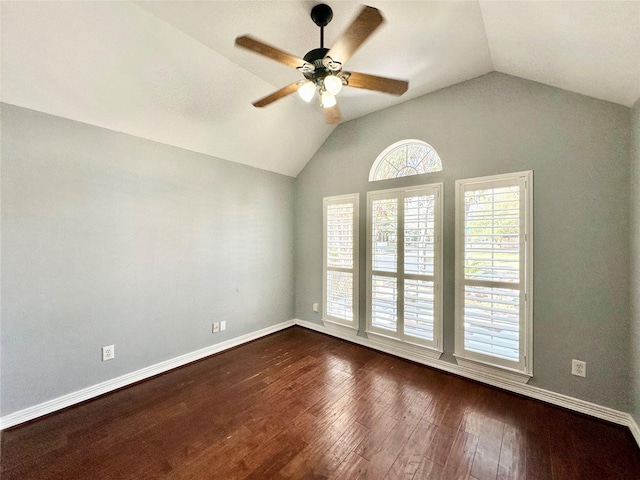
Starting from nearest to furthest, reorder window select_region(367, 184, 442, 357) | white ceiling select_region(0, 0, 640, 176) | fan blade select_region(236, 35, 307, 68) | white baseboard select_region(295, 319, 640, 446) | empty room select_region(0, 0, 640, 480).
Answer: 1. fan blade select_region(236, 35, 307, 68)
2. white ceiling select_region(0, 0, 640, 176)
3. empty room select_region(0, 0, 640, 480)
4. white baseboard select_region(295, 319, 640, 446)
5. window select_region(367, 184, 442, 357)

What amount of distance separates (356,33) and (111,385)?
349 centimetres

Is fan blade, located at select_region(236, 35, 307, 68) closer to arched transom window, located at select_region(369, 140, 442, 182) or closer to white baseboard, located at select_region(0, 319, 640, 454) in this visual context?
arched transom window, located at select_region(369, 140, 442, 182)

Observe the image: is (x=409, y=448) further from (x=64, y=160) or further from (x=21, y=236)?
(x=64, y=160)

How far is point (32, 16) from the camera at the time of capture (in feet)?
5.22

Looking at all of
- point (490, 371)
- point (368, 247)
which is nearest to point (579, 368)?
point (490, 371)

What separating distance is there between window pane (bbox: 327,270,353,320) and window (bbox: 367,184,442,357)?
301 mm

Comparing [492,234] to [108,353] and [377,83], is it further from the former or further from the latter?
[108,353]

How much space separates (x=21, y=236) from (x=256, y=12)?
2.47m

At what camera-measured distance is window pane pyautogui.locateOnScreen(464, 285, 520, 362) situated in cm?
232

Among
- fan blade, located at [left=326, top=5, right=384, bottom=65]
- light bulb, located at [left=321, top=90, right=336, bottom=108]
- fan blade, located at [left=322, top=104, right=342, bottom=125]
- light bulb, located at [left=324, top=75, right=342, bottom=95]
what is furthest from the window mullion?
fan blade, located at [left=326, top=5, right=384, bottom=65]

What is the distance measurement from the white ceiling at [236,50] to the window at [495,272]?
971mm

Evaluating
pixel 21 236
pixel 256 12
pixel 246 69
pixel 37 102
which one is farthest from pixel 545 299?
pixel 37 102

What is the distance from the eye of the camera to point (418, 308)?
2.89 metres

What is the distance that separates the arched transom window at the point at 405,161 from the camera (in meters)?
2.94
